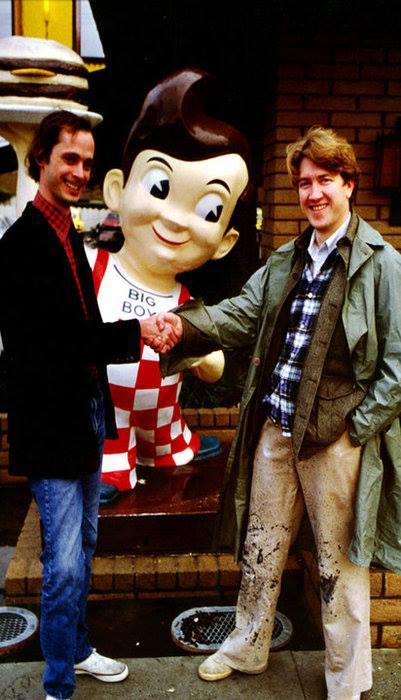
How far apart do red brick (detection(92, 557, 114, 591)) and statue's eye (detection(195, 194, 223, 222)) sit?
1.83m

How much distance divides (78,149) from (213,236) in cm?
136

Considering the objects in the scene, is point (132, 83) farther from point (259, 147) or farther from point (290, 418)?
point (290, 418)

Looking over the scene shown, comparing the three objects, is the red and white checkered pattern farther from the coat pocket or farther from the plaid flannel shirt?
the coat pocket

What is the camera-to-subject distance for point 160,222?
373 centimetres

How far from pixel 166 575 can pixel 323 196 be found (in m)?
2.08

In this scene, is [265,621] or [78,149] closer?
[78,149]

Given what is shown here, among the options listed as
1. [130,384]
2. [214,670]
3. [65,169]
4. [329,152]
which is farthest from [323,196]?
[214,670]

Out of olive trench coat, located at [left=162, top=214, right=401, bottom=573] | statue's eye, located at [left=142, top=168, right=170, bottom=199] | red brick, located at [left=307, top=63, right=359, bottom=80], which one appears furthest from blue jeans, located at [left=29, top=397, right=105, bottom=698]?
red brick, located at [left=307, top=63, right=359, bottom=80]

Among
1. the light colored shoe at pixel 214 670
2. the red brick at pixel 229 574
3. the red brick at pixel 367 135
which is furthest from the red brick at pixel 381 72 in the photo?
the light colored shoe at pixel 214 670

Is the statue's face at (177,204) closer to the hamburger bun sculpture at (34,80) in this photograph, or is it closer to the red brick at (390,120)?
the hamburger bun sculpture at (34,80)

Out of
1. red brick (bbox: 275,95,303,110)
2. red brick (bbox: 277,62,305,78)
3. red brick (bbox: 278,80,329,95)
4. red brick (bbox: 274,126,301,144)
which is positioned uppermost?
red brick (bbox: 277,62,305,78)

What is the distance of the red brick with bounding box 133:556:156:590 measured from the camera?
366cm

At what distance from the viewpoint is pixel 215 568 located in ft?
12.1

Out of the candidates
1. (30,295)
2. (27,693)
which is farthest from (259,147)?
(27,693)
